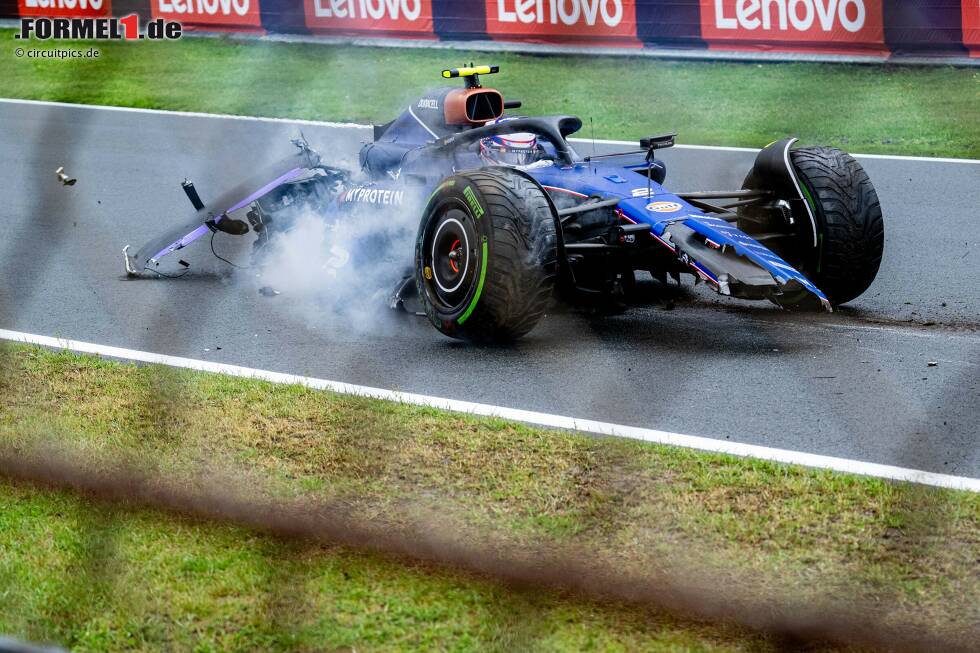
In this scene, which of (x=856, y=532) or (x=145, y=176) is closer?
(x=856, y=532)

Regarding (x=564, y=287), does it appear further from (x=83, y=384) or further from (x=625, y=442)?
(x=83, y=384)

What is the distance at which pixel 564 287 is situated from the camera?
5270 millimetres

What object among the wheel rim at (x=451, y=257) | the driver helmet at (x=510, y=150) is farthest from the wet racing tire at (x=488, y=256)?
the driver helmet at (x=510, y=150)

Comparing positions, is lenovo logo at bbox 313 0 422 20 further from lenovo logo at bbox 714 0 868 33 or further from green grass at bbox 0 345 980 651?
green grass at bbox 0 345 980 651

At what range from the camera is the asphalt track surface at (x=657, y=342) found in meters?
4.37

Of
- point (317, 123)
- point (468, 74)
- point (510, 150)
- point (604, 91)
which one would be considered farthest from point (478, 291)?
point (604, 91)

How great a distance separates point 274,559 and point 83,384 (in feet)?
6.03

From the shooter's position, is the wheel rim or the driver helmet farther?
the driver helmet

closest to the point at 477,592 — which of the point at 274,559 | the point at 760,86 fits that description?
the point at 274,559

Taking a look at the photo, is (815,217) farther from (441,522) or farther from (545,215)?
(441,522)

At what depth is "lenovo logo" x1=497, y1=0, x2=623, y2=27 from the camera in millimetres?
9772

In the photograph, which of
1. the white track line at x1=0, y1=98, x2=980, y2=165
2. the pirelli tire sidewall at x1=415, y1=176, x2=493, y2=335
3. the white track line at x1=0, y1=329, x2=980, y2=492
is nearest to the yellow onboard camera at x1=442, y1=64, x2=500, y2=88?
the pirelli tire sidewall at x1=415, y1=176, x2=493, y2=335

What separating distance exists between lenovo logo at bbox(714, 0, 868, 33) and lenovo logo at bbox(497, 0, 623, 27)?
3.75ft

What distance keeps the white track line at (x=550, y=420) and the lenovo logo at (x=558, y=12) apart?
4950 mm
